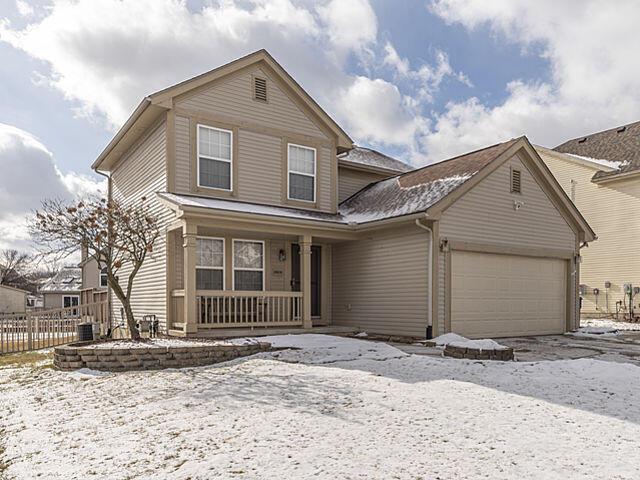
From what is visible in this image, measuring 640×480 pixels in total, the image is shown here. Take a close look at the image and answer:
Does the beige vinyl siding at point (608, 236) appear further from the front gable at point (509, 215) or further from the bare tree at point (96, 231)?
the bare tree at point (96, 231)

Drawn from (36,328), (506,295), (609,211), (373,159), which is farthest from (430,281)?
(609,211)

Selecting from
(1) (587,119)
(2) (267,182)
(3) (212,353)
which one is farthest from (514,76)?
(1) (587,119)

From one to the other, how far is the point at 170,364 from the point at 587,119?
32.6 metres

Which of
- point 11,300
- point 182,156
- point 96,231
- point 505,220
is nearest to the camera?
point 96,231

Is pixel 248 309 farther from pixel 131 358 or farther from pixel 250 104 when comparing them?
pixel 250 104

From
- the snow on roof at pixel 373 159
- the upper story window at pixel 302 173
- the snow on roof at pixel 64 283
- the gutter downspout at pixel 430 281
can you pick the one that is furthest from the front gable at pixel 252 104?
the snow on roof at pixel 64 283

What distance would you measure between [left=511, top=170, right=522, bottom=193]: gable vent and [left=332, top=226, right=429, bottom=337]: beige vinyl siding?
10.8 ft

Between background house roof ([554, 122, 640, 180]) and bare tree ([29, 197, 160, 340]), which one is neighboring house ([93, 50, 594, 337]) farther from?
background house roof ([554, 122, 640, 180])

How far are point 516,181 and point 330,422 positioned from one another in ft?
34.6

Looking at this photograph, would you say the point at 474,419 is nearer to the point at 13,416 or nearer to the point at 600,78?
the point at 13,416

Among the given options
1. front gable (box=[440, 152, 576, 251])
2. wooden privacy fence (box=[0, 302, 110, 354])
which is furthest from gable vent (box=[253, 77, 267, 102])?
wooden privacy fence (box=[0, 302, 110, 354])

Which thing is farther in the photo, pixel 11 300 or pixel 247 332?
pixel 11 300

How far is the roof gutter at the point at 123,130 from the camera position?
38.3 ft

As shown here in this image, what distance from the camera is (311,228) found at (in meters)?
12.1
